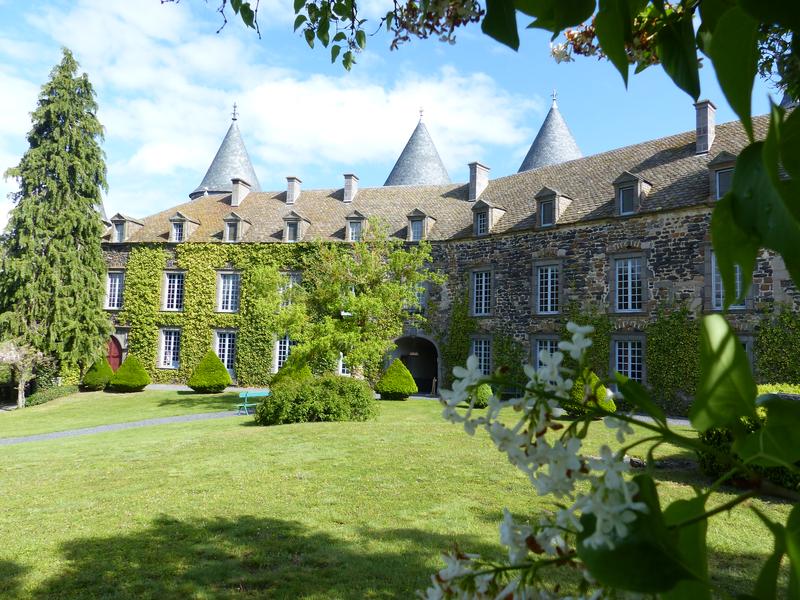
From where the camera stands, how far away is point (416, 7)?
1.98m

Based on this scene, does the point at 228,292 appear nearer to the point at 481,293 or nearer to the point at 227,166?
the point at 481,293

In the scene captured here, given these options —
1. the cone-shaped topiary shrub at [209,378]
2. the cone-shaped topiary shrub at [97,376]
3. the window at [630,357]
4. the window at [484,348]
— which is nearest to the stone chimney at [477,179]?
the window at [484,348]

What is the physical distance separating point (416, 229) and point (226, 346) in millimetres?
10700

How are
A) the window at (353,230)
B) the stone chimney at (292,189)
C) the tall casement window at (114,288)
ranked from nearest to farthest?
the window at (353,230), the tall casement window at (114,288), the stone chimney at (292,189)

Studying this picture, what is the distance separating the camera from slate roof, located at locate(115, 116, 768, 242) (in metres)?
19.1

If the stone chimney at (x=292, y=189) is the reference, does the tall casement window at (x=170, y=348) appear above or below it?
below

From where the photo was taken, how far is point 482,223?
938 inches

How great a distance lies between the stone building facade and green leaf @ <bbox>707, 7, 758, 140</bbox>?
13.2 metres

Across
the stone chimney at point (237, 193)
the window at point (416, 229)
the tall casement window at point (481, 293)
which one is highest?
the stone chimney at point (237, 193)

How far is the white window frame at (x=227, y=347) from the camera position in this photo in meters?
27.6

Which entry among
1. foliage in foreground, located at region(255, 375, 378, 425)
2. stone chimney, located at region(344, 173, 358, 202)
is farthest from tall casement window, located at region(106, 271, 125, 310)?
foliage in foreground, located at region(255, 375, 378, 425)

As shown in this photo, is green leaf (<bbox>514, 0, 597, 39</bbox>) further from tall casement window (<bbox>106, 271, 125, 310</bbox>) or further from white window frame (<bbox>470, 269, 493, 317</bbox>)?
tall casement window (<bbox>106, 271, 125, 310</bbox>)

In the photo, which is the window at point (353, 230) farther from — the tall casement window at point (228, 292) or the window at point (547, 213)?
the window at point (547, 213)

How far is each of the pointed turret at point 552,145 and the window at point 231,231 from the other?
51.2 feet
